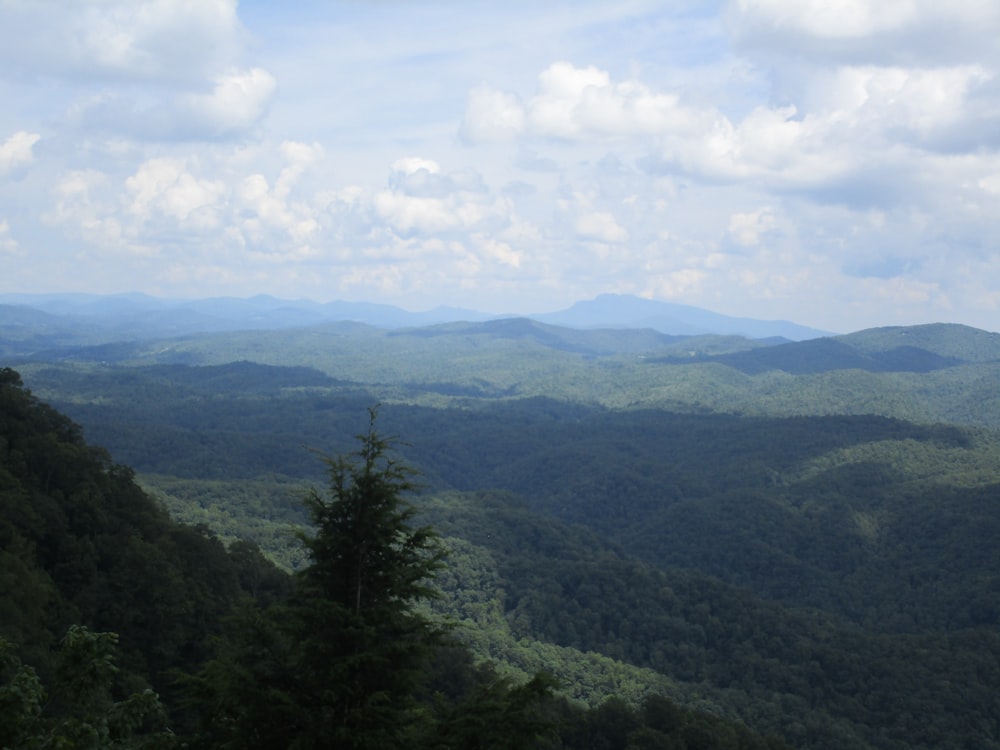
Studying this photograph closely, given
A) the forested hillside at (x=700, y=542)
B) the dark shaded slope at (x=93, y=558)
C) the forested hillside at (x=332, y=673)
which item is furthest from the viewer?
the forested hillside at (x=700, y=542)

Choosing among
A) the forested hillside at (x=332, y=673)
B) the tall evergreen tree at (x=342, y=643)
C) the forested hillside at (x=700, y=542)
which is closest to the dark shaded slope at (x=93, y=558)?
the forested hillside at (x=700, y=542)

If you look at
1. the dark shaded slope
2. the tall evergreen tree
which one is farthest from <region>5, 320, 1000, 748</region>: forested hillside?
the dark shaded slope

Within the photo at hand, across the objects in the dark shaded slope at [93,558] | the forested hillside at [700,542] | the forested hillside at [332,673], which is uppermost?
the forested hillside at [332,673]

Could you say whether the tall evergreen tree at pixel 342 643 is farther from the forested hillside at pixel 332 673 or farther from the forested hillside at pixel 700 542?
the forested hillside at pixel 700 542

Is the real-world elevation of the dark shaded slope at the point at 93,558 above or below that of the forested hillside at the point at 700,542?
above

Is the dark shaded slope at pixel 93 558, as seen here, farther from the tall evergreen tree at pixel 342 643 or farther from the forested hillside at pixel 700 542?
→ the tall evergreen tree at pixel 342 643

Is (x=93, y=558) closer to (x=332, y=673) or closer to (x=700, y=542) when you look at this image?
(x=332, y=673)

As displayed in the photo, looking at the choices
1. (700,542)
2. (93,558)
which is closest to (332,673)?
(93,558)

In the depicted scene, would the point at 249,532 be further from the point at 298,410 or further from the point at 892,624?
the point at 298,410

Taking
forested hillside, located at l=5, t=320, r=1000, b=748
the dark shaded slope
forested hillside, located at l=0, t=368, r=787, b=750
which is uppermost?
forested hillside, located at l=0, t=368, r=787, b=750

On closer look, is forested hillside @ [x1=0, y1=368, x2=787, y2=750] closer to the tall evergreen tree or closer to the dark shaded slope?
the tall evergreen tree

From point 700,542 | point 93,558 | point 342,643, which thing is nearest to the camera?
point 342,643

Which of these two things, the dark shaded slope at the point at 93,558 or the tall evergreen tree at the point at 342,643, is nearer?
the tall evergreen tree at the point at 342,643

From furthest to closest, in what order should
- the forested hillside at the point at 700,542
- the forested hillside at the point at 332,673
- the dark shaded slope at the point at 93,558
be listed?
1. the forested hillside at the point at 700,542
2. the dark shaded slope at the point at 93,558
3. the forested hillside at the point at 332,673
